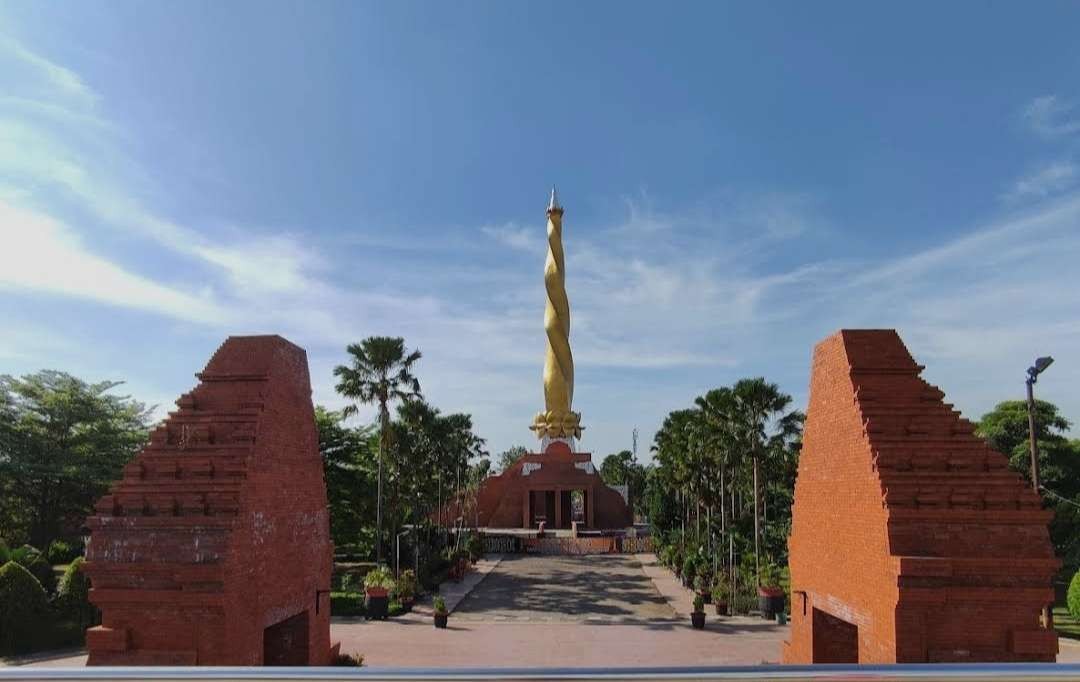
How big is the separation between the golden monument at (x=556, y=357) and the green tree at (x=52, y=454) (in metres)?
29.7

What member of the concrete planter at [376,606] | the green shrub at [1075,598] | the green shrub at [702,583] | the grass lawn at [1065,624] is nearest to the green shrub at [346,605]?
the concrete planter at [376,606]

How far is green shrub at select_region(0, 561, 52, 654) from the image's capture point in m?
17.1

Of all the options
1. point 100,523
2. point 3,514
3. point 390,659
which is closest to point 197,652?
point 100,523

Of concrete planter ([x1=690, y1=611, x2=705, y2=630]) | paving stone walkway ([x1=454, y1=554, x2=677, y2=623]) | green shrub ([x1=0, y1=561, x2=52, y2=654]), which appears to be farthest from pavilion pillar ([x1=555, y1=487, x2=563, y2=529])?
green shrub ([x1=0, y1=561, x2=52, y2=654])

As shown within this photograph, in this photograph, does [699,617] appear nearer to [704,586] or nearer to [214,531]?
[704,586]

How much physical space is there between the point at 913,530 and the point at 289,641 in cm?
839

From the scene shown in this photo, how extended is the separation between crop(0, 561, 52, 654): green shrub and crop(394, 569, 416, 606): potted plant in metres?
9.37

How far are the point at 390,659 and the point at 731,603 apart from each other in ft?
37.1

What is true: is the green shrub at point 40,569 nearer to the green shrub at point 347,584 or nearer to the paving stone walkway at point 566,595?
Answer: the green shrub at point 347,584

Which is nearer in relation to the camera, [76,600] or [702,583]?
[76,600]

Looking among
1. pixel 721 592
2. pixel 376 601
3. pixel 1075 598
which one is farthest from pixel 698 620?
pixel 1075 598

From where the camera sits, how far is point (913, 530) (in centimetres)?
842

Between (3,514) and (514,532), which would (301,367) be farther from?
(514,532)

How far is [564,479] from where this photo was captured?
2072 inches
